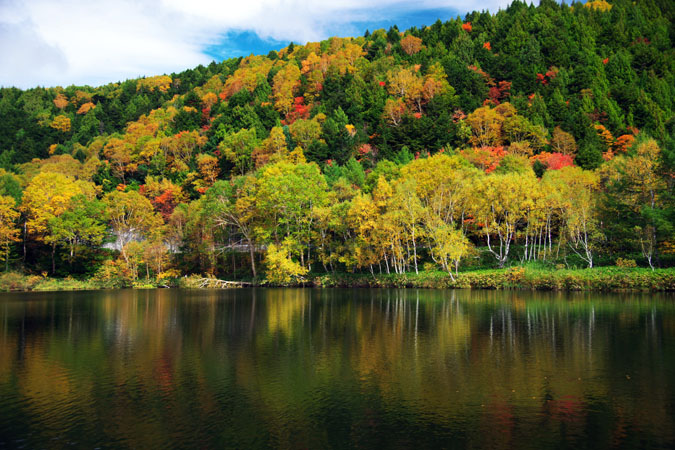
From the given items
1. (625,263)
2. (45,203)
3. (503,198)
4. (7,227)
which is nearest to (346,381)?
(625,263)

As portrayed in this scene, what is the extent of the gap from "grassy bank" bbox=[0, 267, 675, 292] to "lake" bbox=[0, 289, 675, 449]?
11687mm

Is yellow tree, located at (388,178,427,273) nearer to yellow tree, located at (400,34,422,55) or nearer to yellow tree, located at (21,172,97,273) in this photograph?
yellow tree, located at (21,172,97,273)

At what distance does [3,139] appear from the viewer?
128 meters

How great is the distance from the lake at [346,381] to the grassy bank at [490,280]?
11687 millimetres

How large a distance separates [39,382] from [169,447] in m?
7.56

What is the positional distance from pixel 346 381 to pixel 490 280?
112ft

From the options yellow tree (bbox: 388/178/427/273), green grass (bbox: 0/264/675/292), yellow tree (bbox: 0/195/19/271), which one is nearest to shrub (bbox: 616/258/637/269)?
green grass (bbox: 0/264/675/292)

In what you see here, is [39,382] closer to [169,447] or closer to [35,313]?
[169,447]

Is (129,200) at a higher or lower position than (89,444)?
higher

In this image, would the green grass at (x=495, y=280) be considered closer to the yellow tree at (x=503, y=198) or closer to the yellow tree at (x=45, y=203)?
the yellow tree at (x=503, y=198)

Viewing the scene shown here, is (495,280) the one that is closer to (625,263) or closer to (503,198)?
(503,198)

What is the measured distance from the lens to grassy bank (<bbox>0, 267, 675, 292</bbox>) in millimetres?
39125

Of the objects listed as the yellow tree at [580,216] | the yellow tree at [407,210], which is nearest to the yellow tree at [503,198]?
the yellow tree at [580,216]

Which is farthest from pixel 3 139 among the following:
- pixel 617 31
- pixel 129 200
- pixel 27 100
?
pixel 617 31
